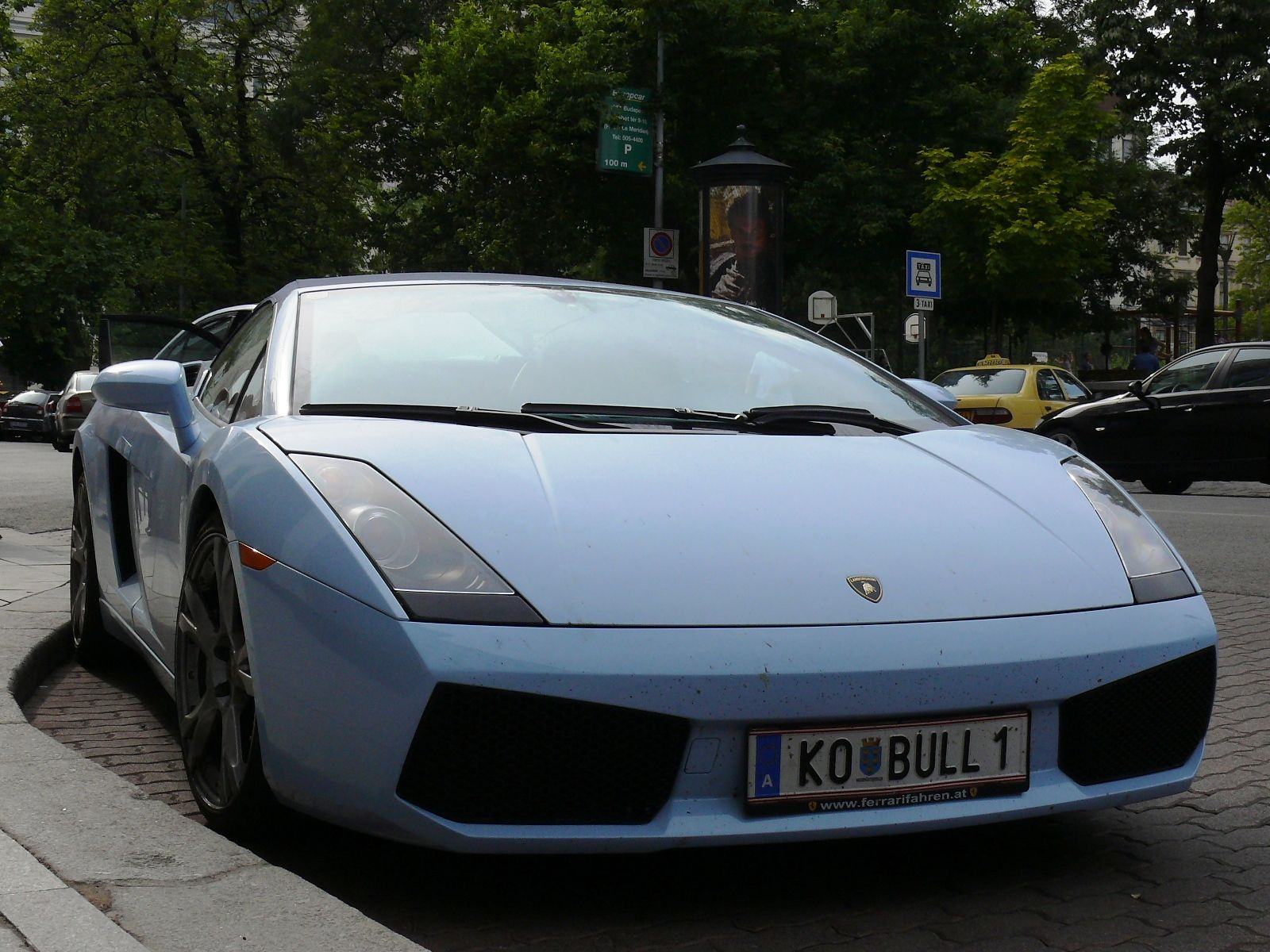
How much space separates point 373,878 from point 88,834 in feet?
1.64

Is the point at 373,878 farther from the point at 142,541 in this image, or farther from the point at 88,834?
the point at 142,541

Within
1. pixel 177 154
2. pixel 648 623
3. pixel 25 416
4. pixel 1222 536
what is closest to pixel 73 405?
pixel 177 154

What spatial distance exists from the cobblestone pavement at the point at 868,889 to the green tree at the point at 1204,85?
110 ft

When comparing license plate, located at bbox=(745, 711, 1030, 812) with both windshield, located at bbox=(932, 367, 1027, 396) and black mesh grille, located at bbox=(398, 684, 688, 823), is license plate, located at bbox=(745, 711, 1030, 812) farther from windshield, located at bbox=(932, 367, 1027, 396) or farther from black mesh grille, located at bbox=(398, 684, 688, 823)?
windshield, located at bbox=(932, 367, 1027, 396)

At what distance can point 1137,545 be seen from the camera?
306 centimetres

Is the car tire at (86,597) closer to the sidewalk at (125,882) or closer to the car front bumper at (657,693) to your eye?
the sidewalk at (125,882)

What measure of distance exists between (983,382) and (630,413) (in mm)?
18695

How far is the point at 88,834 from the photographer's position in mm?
A: 2793

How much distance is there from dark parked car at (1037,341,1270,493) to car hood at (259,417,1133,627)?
12.5 metres

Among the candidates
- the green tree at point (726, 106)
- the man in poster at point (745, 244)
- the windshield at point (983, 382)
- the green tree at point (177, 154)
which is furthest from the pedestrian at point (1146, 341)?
the green tree at point (177, 154)

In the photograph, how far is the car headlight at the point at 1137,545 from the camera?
2.94 m

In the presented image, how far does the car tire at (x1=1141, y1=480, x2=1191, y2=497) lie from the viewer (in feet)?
52.8

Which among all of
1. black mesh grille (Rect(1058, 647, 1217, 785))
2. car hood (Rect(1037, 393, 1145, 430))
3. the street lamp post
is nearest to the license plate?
black mesh grille (Rect(1058, 647, 1217, 785))

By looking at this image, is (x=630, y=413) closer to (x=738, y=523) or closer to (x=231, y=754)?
(x=738, y=523)
